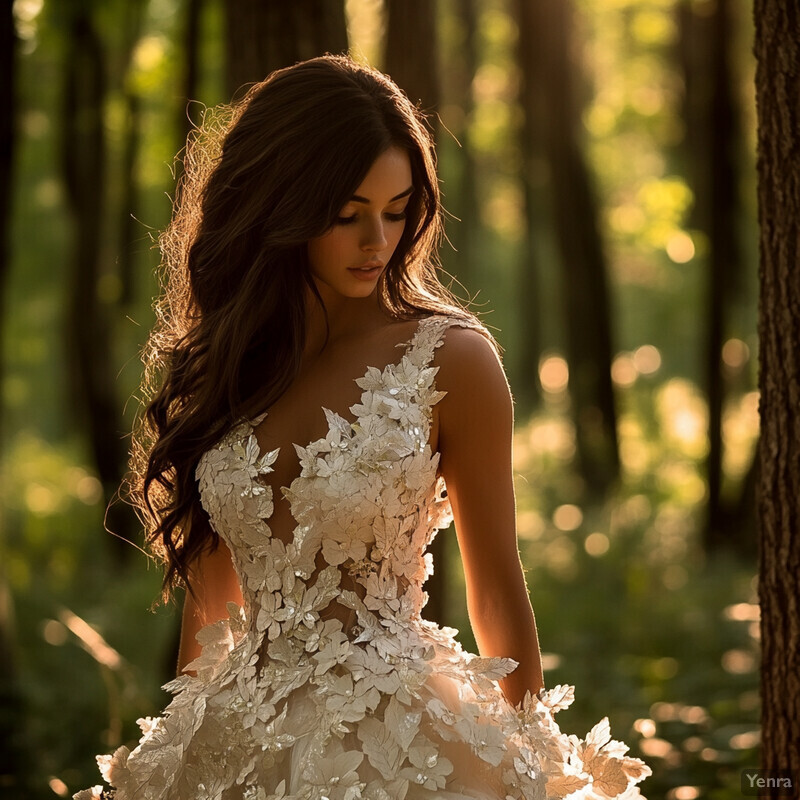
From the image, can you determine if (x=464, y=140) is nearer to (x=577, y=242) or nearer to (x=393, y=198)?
(x=577, y=242)

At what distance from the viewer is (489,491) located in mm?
2939

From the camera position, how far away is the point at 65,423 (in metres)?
24.4

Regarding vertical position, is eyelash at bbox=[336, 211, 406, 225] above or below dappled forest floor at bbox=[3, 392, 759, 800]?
above

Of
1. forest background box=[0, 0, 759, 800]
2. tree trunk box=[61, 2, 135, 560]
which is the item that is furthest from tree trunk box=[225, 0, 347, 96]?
tree trunk box=[61, 2, 135, 560]

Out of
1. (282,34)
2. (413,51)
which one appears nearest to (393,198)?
(282,34)

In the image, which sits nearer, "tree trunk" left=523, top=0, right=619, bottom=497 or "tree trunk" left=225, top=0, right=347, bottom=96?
"tree trunk" left=225, top=0, right=347, bottom=96

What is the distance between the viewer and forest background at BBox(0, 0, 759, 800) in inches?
271

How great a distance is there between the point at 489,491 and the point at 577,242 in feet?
41.0

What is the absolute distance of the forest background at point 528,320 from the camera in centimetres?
688

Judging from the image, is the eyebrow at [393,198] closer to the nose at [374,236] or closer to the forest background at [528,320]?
the nose at [374,236]

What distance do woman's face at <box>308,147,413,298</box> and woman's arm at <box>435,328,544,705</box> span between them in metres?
0.32

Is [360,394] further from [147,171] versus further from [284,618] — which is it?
[147,171]

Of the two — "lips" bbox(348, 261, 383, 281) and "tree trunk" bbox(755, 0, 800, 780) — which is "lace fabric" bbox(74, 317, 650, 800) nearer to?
"lips" bbox(348, 261, 383, 281)

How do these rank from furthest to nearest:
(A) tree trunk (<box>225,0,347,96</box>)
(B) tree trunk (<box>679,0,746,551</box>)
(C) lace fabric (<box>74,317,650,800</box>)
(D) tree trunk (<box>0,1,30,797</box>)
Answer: (B) tree trunk (<box>679,0,746,551</box>) → (D) tree trunk (<box>0,1,30,797</box>) → (A) tree trunk (<box>225,0,347,96</box>) → (C) lace fabric (<box>74,317,650,800</box>)
